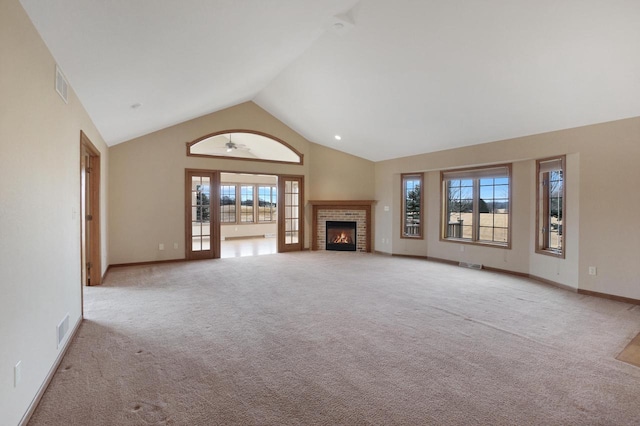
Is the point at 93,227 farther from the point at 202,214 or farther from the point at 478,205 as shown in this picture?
the point at 478,205

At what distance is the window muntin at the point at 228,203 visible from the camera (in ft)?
40.6

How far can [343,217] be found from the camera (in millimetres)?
8969

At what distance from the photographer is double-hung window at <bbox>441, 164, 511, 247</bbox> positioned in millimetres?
6520

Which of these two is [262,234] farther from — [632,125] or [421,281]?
[632,125]

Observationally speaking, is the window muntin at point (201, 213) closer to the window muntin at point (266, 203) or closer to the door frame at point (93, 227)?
the door frame at point (93, 227)

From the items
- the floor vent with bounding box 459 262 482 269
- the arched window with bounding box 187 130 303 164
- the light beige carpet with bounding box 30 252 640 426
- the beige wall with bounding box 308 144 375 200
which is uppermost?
the arched window with bounding box 187 130 303 164

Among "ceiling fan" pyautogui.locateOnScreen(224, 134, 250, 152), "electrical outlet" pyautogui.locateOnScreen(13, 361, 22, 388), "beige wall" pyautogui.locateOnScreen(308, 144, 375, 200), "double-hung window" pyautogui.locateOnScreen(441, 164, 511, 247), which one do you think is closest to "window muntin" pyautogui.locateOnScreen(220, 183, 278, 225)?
"ceiling fan" pyautogui.locateOnScreen(224, 134, 250, 152)

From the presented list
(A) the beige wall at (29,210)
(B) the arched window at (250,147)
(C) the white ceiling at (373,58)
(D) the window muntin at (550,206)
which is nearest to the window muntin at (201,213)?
(B) the arched window at (250,147)

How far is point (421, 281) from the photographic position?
221 inches

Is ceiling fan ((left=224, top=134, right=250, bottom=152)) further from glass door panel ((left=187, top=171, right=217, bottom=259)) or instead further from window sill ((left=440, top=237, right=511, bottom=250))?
window sill ((left=440, top=237, right=511, bottom=250))

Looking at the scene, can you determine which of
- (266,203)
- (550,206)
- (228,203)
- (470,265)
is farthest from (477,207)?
(228,203)

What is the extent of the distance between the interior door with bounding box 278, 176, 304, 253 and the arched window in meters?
0.59

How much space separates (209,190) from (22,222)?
5.76 m

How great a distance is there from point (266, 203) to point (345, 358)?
425 inches
